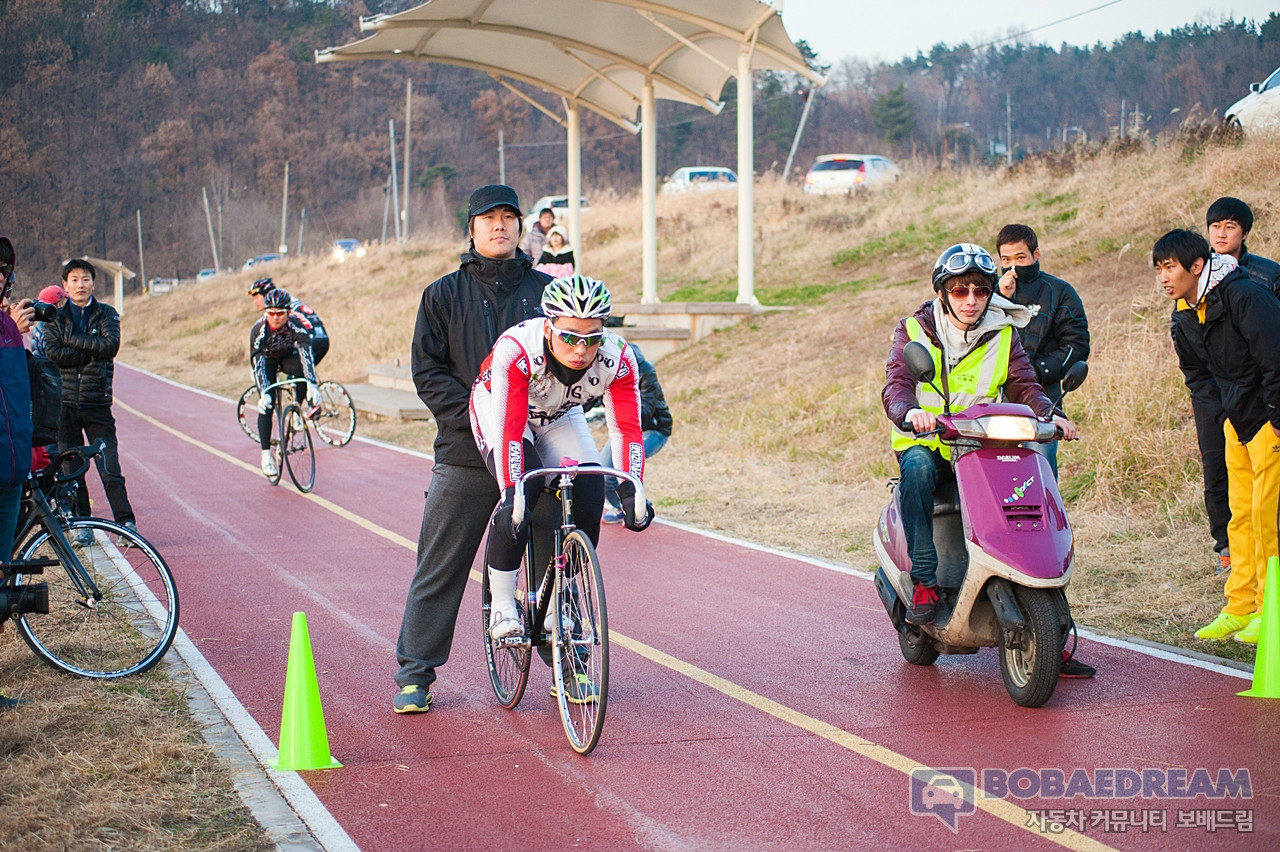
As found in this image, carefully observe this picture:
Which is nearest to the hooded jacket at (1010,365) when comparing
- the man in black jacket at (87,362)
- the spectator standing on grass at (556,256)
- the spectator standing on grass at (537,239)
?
the man in black jacket at (87,362)

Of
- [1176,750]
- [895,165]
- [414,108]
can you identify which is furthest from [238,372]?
[414,108]

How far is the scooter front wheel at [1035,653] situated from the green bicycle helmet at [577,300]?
7.82 ft

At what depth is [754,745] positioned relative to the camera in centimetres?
575

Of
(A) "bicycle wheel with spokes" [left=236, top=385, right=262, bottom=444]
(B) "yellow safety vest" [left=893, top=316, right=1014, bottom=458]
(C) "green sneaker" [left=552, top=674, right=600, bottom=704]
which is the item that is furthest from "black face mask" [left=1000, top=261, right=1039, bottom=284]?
(A) "bicycle wheel with spokes" [left=236, top=385, right=262, bottom=444]

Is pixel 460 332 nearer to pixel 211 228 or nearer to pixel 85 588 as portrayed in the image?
pixel 85 588

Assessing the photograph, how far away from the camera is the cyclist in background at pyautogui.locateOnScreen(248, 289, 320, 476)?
15227 mm

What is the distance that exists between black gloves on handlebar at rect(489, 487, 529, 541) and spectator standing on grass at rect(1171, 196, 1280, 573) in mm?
4094

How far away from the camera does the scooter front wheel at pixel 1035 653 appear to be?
19.4ft

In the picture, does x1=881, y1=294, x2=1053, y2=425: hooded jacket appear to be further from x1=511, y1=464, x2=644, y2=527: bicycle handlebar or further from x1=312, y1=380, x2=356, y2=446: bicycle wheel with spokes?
x1=312, y1=380, x2=356, y2=446: bicycle wheel with spokes

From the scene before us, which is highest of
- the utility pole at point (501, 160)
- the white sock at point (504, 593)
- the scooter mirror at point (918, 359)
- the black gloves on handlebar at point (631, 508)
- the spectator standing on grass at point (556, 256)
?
the utility pole at point (501, 160)

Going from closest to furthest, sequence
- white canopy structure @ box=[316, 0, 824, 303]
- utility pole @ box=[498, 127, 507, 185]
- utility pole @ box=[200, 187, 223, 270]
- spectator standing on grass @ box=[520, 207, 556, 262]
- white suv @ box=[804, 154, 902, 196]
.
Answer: white canopy structure @ box=[316, 0, 824, 303] < spectator standing on grass @ box=[520, 207, 556, 262] < white suv @ box=[804, 154, 902, 196] < utility pole @ box=[498, 127, 507, 185] < utility pole @ box=[200, 187, 223, 270]

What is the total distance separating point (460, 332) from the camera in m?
6.32

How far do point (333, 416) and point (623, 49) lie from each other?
819cm

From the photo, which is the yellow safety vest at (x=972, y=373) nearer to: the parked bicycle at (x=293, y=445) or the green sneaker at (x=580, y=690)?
the green sneaker at (x=580, y=690)
